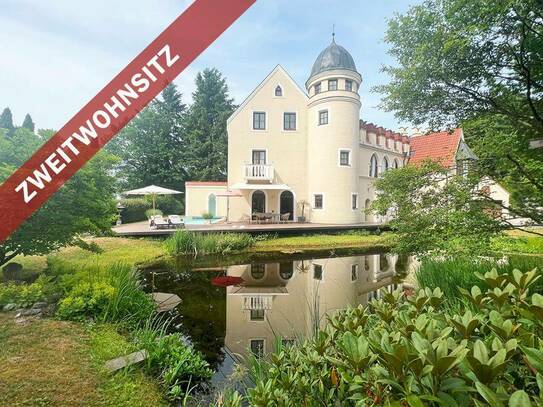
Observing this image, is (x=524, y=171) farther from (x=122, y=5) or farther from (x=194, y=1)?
(x=122, y=5)

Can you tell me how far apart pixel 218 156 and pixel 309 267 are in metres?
25.2

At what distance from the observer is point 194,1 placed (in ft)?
15.3

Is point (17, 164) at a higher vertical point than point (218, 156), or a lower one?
lower

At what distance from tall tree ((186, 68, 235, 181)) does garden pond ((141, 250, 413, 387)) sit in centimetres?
2293

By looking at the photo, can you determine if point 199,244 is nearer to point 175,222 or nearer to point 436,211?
point 175,222

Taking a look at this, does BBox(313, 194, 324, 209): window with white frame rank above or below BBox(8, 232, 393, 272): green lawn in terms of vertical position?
above

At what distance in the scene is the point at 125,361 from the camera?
319 centimetres

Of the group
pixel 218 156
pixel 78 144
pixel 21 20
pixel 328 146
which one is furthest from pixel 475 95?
pixel 218 156

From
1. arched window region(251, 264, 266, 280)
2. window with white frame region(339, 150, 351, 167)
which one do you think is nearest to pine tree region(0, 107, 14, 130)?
window with white frame region(339, 150, 351, 167)

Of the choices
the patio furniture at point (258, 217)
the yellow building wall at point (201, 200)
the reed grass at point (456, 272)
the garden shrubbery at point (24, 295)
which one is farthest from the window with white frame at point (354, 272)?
the yellow building wall at point (201, 200)

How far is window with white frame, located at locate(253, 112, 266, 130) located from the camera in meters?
19.3

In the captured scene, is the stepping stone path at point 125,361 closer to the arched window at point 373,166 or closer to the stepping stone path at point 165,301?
the stepping stone path at point 165,301

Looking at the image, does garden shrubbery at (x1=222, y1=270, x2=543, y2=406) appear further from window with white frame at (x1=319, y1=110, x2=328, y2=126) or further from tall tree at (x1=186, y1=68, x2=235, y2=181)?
tall tree at (x1=186, y1=68, x2=235, y2=181)

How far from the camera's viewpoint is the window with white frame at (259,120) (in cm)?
1931
